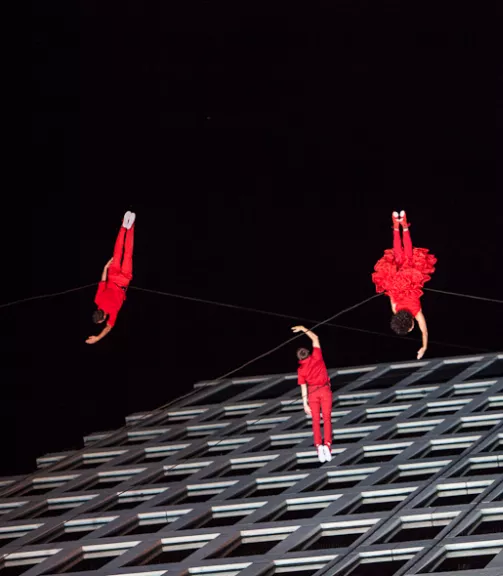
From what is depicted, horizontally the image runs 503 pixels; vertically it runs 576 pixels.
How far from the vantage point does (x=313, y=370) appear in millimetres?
27984

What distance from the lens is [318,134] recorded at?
43.6 metres

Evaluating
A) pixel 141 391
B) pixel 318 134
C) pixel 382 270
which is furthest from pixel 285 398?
pixel 382 270

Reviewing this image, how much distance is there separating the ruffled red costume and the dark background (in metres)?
12.6

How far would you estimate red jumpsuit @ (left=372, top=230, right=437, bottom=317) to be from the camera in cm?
2850

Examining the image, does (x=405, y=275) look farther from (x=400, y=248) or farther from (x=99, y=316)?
(x=99, y=316)

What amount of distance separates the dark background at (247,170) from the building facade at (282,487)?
132 cm

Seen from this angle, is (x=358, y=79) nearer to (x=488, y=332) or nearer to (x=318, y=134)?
(x=318, y=134)

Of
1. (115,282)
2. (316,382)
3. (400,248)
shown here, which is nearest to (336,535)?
(316,382)

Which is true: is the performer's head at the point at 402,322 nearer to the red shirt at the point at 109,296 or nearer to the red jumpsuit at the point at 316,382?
the red jumpsuit at the point at 316,382

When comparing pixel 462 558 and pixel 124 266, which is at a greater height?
pixel 124 266

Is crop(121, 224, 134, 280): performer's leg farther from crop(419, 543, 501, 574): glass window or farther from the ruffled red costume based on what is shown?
crop(419, 543, 501, 574): glass window

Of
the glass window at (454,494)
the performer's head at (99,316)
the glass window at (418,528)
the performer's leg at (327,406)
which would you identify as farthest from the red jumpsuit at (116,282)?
the glass window at (454,494)

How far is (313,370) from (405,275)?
86.0 inches

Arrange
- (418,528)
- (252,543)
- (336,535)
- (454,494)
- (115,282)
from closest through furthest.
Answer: (115,282) → (418,528) → (336,535) → (252,543) → (454,494)
